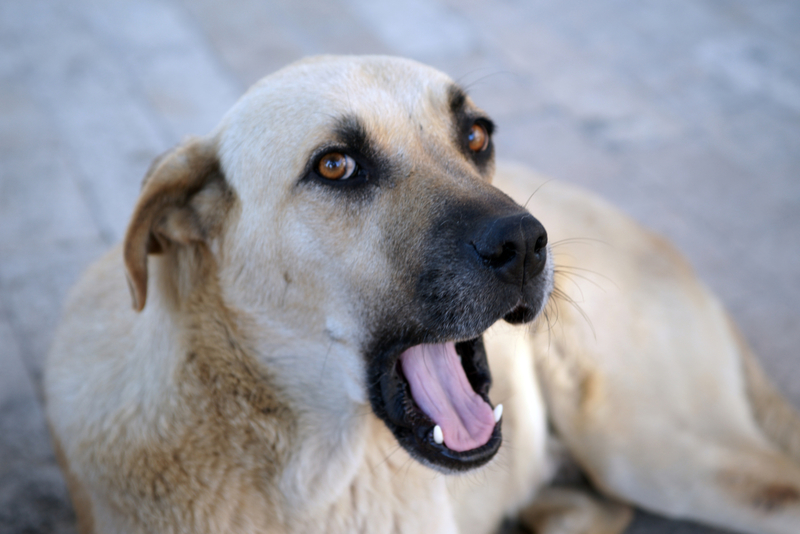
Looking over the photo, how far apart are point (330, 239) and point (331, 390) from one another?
0.41 m

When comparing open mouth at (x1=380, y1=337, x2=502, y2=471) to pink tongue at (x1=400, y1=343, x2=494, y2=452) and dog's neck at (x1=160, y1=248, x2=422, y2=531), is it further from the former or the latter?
dog's neck at (x1=160, y1=248, x2=422, y2=531)

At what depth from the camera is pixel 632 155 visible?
4445 mm

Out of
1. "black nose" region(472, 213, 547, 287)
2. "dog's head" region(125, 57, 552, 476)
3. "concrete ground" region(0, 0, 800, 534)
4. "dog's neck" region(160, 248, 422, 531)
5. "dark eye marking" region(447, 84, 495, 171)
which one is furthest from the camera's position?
"concrete ground" region(0, 0, 800, 534)

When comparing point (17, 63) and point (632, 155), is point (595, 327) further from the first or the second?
point (17, 63)

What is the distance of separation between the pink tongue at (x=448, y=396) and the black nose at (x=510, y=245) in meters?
0.39

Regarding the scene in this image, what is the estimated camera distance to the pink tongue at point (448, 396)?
182cm

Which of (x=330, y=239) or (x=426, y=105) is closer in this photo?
(x=330, y=239)

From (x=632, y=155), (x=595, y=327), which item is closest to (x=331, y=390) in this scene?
(x=595, y=327)

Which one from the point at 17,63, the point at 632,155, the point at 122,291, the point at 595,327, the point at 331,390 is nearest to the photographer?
the point at 331,390

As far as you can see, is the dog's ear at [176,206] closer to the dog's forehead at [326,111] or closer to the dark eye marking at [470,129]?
the dog's forehead at [326,111]

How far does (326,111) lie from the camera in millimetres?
1766

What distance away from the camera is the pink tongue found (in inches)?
71.6

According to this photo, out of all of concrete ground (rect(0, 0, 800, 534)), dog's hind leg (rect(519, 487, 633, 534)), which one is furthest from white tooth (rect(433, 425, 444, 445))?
concrete ground (rect(0, 0, 800, 534))

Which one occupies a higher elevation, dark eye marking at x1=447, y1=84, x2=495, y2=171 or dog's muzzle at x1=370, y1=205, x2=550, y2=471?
dark eye marking at x1=447, y1=84, x2=495, y2=171
